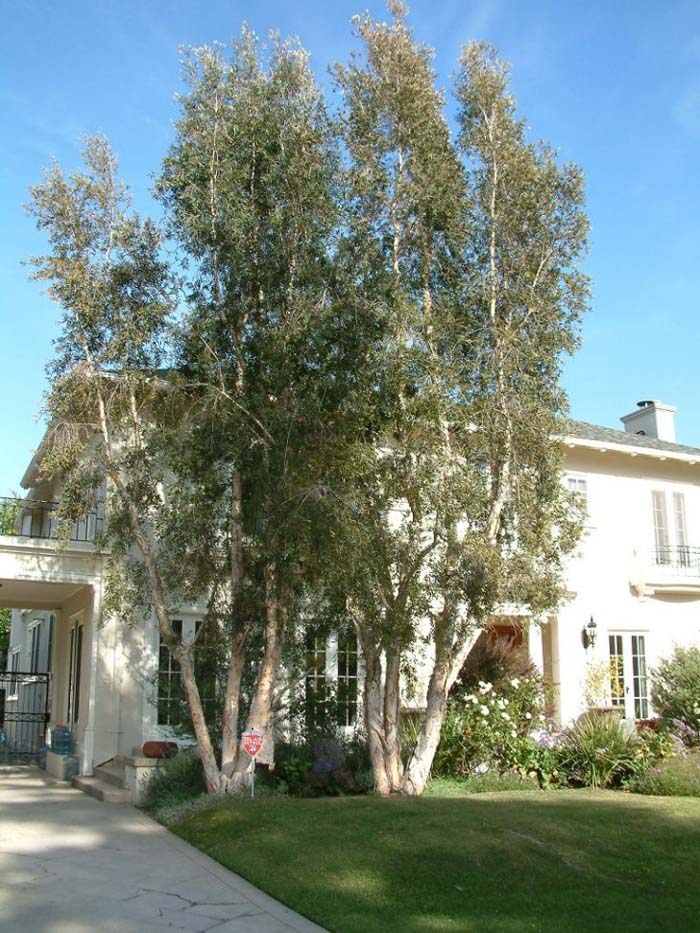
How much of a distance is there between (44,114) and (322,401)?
4859mm

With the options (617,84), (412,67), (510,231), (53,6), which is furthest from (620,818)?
(53,6)

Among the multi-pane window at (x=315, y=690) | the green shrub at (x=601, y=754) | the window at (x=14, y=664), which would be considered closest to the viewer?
the green shrub at (x=601, y=754)

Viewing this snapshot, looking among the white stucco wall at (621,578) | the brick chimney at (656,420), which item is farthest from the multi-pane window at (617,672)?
the brick chimney at (656,420)

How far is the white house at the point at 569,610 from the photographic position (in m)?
15.0

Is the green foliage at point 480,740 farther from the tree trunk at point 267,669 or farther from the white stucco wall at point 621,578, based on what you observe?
→ the white stucco wall at point 621,578

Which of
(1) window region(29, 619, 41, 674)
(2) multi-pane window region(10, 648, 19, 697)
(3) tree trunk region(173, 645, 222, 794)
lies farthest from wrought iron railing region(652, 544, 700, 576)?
(2) multi-pane window region(10, 648, 19, 697)

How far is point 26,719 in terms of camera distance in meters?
23.4

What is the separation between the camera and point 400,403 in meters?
11.6

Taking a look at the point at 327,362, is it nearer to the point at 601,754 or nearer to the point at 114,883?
the point at 114,883

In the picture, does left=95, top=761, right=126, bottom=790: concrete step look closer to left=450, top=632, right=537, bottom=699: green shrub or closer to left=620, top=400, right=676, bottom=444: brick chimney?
left=450, top=632, right=537, bottom=699: green shrub

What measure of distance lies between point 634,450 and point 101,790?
44.0ft

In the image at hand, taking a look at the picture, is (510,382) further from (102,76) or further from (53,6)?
(53,6)

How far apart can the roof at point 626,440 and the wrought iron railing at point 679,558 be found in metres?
2.22

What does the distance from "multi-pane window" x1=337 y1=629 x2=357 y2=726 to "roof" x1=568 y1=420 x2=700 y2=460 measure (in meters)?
7.72
